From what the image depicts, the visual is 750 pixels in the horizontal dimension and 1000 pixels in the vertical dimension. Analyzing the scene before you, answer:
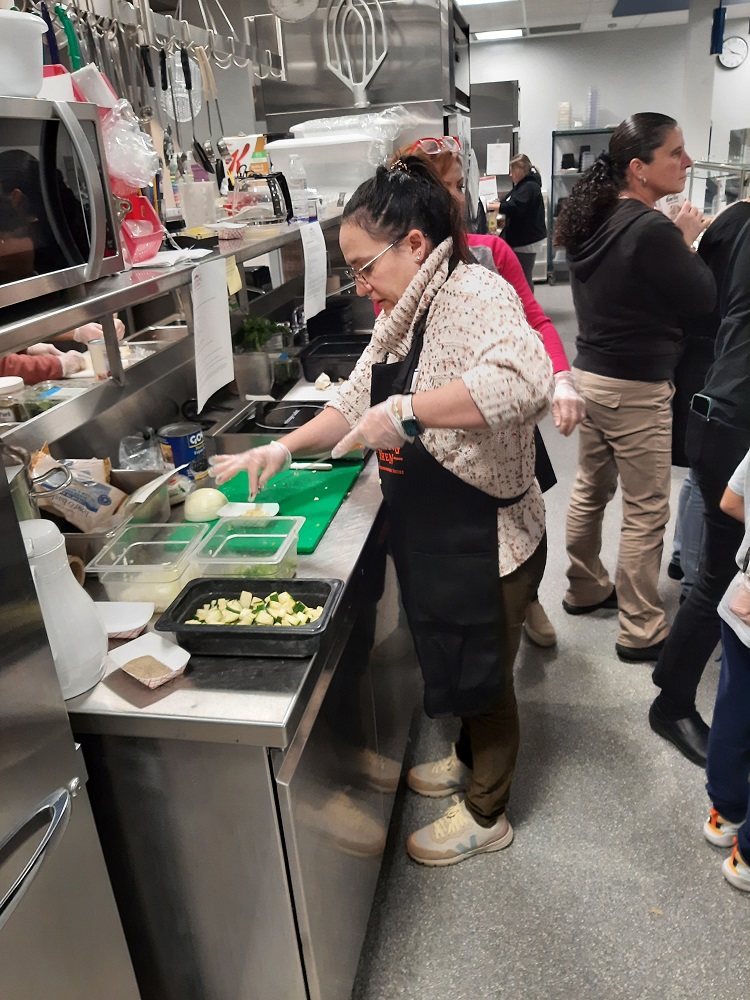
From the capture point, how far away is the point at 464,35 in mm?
3416

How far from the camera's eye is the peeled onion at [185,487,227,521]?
1585 mm

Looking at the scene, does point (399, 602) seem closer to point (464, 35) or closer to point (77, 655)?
point (77, 655)

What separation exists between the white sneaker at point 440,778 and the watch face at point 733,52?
9.80 meters

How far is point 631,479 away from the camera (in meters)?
2.39

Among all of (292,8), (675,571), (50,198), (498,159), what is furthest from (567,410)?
(498,159)

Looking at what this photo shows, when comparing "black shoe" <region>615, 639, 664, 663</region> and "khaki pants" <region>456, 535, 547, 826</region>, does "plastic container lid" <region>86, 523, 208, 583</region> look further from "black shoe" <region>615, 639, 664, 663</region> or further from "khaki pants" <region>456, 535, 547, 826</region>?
"black shoe" <region>615, 639, 664, 663</region>

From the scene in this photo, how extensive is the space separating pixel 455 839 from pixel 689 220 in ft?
6.32

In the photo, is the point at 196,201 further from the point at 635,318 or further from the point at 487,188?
the point at 487,188

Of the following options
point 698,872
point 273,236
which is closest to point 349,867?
point 698,872

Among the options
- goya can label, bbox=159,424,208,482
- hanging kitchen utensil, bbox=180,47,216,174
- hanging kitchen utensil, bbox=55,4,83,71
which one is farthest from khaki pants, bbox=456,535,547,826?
hanging kitchen utensil, bbox=180,47,216,174

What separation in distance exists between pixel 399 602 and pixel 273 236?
3.06 feet

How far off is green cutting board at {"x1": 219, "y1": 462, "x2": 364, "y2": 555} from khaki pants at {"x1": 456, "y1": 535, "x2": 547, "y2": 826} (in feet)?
1.34

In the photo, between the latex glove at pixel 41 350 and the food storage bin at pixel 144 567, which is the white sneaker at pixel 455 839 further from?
the latex glove at pixel 41 350

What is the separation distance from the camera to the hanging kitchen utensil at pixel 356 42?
269cm
